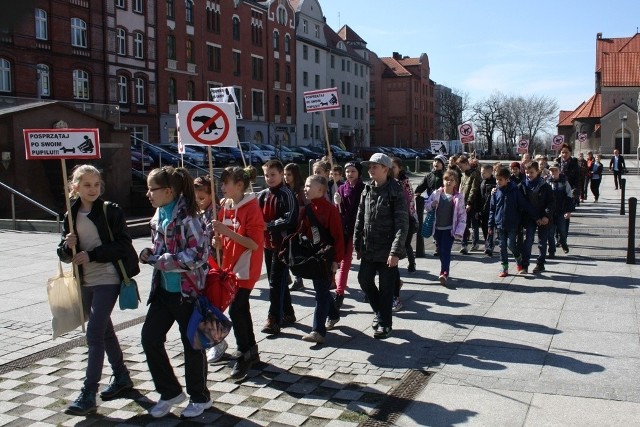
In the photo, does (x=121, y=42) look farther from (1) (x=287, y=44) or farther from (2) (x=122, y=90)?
(1) (x=287, y=44)

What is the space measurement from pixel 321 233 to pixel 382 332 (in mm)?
1138

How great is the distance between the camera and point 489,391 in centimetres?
515

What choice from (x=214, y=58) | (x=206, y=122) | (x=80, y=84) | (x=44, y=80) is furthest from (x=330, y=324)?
(x=214, y=58)

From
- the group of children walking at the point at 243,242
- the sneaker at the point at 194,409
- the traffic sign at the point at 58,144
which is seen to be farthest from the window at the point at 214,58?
the sneaker at the point at 194,409

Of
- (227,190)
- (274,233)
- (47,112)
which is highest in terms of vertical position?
(47,112)

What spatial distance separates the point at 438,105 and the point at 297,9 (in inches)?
2053

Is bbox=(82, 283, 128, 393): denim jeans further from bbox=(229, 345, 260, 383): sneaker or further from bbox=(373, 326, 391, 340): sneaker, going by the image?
bbox=(373, 326, 391, 340): sneaker

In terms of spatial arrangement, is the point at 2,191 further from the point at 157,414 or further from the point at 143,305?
the point at 157,414

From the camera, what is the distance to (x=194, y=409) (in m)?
4.72

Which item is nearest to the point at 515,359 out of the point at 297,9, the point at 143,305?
the point at 143,305

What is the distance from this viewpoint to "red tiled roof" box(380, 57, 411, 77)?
100 meters

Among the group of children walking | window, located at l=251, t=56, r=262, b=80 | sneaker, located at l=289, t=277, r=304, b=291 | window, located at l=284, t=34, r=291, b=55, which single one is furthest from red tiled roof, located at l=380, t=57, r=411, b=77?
sneaker, located at l=289, t=277, r=304, b=291

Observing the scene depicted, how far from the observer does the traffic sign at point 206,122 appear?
257 inches

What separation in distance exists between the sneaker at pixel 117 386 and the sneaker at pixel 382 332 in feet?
8.08
